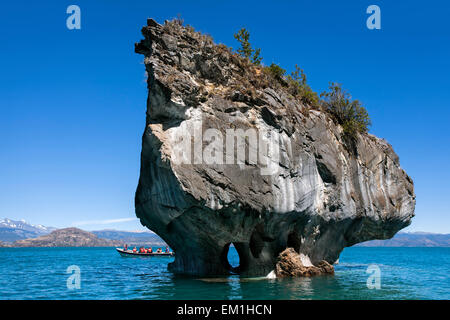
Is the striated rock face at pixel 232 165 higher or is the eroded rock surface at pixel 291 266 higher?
the striated rock face at pixel 232 165

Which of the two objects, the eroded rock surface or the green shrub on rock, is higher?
the green shrub on rock

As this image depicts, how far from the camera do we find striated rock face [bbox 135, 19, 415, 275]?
20.2 metres

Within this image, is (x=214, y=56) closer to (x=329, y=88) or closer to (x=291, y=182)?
(x=291, y=182)

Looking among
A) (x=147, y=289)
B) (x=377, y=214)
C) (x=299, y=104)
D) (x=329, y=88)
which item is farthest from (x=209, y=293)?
(x=329, y=88)

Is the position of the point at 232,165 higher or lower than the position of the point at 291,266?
higher

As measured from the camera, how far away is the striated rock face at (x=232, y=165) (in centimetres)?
2017

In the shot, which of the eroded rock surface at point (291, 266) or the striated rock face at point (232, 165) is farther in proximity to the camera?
the eroded rock surface at point (291, 266)

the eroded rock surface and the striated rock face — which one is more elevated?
the striated rock face

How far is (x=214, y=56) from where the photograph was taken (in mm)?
23031

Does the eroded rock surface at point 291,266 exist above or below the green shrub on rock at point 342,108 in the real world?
below

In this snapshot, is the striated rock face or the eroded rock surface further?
the eroded rock surface

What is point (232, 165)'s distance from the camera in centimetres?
2084

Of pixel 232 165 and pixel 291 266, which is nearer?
pixel 232 165

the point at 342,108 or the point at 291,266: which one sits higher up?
the point at 342,108
